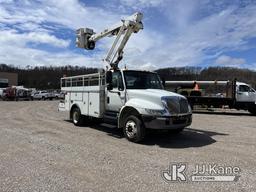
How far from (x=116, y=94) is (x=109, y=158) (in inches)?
141

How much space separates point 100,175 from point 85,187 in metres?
0.71

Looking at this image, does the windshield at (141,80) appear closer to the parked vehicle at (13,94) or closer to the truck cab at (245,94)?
the truck cab at (245,94)

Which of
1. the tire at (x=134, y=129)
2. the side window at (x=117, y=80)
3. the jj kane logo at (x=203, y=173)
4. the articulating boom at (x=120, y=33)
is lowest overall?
the jj kane logo at (x=203, y=173)

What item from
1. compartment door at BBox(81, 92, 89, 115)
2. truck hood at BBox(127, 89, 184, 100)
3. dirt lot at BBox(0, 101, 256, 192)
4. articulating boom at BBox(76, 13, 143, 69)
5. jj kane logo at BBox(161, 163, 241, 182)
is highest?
articulating boom at BBox(76, 13, 143, 69)

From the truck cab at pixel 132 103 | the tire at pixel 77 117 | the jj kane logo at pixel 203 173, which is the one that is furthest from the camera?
the tire at pixel 77 117

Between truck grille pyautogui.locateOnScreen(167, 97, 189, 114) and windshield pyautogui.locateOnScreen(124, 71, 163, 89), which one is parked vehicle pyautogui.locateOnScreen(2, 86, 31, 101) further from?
truck grille pyautogui.locateOnScreen(167, 97, 189, 114)

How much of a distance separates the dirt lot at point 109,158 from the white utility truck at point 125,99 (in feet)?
2.18

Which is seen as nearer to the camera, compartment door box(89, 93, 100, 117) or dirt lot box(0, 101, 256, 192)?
dirt lot box(0, 101, 256, 192)

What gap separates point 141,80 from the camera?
1059cm

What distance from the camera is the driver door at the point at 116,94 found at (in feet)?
33.8

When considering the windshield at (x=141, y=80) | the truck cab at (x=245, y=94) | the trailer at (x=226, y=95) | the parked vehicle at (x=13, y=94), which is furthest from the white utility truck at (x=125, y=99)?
the parked vehicle at (x=13, y=94)

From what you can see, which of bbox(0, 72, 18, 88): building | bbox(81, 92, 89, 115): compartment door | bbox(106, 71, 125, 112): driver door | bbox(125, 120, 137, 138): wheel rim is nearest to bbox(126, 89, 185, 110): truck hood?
bbox(106, 71, 125, 112): driver door

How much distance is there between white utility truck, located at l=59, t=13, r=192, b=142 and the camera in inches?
356

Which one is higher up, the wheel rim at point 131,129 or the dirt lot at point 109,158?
the wheel rim at point 131,129
